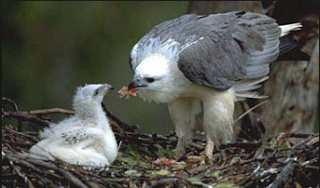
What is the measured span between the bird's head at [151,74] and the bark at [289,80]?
87.7 inches

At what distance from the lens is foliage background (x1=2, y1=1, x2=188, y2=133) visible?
43.0 feet

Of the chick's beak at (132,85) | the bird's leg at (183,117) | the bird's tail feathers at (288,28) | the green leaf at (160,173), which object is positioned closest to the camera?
the green leaf at (160,173)

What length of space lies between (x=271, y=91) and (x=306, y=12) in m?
0.94

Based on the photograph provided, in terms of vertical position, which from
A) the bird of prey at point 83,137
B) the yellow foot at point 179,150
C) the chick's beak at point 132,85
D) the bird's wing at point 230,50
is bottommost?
the yellow foot at point 179,150

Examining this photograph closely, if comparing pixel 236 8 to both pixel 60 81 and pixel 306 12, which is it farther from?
pixel 60 81

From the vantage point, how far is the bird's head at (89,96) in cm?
848

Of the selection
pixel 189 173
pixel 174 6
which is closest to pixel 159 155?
pixel 189 173

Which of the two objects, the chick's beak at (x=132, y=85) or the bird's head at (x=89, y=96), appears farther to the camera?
the chick's beak at (x=132, y=85)

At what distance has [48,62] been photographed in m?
14.1

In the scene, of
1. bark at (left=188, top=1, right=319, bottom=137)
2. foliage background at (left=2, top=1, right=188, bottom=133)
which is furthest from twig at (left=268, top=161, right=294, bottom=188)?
foliage background at (left=2, top=1, right=188, bottom=133)

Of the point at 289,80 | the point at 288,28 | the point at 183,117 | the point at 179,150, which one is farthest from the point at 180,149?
the point at 289,80

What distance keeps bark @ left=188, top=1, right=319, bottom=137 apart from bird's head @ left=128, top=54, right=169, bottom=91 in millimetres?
2228

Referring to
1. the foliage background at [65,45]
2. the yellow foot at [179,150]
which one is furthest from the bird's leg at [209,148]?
the foliage background at [65,45]

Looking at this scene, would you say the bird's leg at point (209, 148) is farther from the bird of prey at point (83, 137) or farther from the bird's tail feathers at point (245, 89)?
the bird of prey at point (83, 137)
